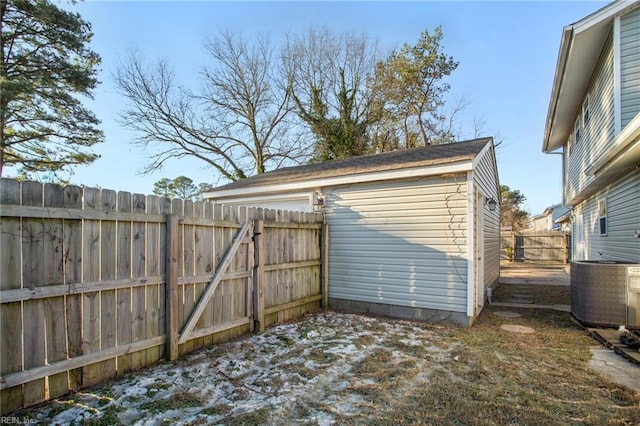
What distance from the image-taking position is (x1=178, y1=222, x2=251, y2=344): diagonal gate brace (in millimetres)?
3846

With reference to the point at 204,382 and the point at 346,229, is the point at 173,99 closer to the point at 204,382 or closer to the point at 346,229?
the point at 346,229

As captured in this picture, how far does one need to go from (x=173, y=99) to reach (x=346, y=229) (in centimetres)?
1409

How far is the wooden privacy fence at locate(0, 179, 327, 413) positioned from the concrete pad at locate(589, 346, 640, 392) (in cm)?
417

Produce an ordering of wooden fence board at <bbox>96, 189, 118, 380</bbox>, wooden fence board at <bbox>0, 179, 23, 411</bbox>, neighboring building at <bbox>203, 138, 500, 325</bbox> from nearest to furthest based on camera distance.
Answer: wooden fence board at <bbox>0, 179, 23, 411</bbox>, wooden fence board at <bbox>96, 189, 118, 380</bbox>, neighboring building at <bbox>203, 138, 500, 325</bbox>

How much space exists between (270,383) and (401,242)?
348cm

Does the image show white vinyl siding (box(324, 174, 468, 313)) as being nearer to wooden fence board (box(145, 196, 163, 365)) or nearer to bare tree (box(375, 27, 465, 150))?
wooden fence board (box(145, 196, 163, 365))

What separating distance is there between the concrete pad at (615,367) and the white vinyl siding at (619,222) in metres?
2.36

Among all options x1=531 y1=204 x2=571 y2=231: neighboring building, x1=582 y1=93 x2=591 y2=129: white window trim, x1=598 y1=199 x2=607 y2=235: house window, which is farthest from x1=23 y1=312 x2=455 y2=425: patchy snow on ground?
x1=531 y1=204 x2=571 y2=231: neighboring building

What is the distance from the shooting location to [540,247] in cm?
1720

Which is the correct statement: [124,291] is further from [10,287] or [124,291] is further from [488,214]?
[488,214]

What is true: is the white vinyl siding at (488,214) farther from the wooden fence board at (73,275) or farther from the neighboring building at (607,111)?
the wooden fence board at (73,275)

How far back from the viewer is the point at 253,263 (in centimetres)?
488

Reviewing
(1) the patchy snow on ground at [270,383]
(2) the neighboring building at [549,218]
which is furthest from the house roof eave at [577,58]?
(2) the neighboring building at [549,218]

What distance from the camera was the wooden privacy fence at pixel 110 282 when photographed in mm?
2604
